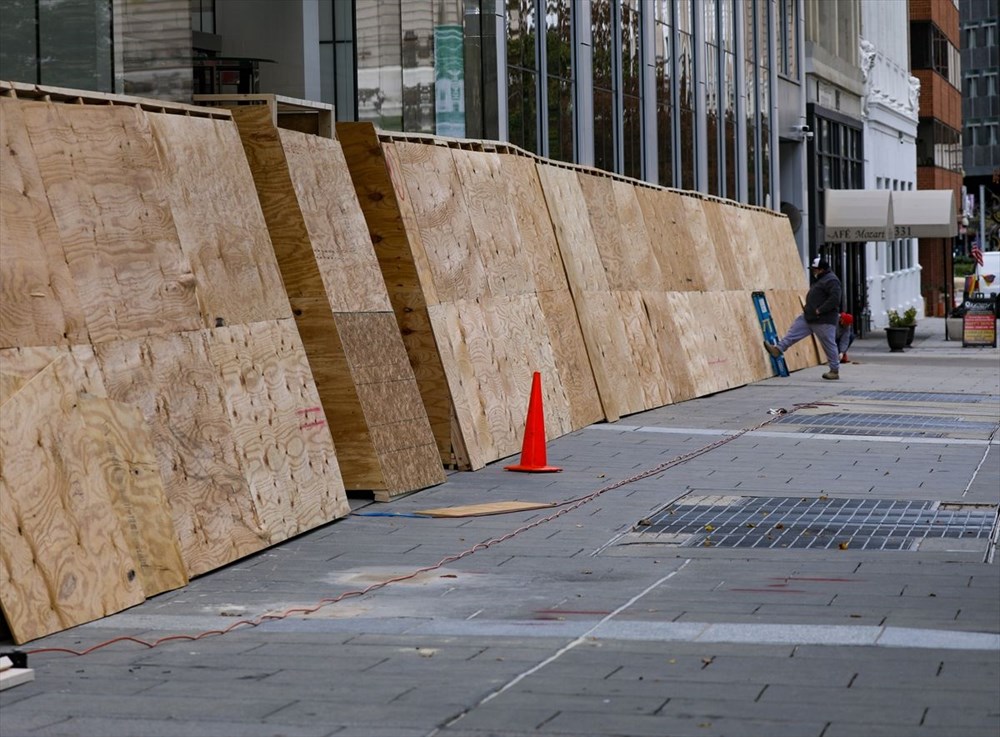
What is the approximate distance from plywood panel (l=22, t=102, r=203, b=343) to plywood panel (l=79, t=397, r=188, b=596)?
20.3 inches

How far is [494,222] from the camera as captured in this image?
17094mm

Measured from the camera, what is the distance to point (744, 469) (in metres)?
14.8

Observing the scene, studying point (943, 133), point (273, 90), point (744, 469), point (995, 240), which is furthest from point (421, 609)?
point (995, 240)

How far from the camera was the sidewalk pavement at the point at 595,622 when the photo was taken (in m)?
6.58

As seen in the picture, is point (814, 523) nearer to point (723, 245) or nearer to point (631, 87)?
point (723, 245)

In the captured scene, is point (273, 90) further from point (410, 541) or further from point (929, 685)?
point (929, 685)

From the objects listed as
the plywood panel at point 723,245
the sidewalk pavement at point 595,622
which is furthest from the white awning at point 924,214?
the sidewalk pavement at point 595,622

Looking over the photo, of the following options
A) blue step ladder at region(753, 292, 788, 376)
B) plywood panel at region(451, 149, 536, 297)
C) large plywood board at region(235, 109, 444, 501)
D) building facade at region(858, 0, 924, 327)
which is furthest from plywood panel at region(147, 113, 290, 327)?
building facade at region(858, 0, 924, 327)

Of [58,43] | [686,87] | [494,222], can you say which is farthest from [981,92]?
[58,43]

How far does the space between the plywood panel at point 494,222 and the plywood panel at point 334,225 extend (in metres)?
2.68

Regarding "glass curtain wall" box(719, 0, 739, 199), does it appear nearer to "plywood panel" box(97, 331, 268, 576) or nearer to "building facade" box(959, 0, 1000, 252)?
"plywood panel" box(97, 331, 268, 576)

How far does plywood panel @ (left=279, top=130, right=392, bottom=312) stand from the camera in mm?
12938

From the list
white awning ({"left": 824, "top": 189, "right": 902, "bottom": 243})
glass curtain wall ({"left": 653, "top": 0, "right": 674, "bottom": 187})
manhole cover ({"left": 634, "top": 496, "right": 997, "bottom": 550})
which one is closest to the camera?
manhole cover ({"left": 634, "top": 496, "right": 997, "bottom": 550})

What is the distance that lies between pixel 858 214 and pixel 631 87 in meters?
14.4
